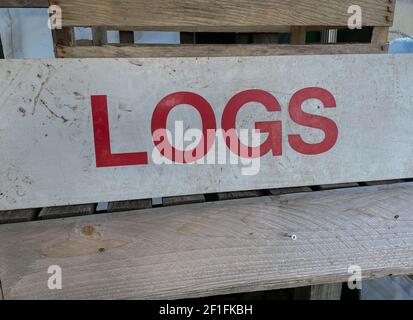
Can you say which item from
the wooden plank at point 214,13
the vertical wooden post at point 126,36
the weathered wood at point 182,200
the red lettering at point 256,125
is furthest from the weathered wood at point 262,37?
the weathered wood at point 182,200

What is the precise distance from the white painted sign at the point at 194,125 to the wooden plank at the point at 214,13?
0.10m

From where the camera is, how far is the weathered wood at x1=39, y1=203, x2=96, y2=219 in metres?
0.97

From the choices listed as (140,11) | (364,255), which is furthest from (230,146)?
(364,255)

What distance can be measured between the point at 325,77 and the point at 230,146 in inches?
13.5

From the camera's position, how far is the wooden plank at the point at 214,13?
904mm

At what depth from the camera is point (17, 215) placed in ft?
3.19

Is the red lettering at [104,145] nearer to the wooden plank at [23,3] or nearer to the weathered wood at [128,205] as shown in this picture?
the weathered wood at [128,205]

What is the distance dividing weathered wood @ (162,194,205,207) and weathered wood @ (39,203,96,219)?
0.68 ft

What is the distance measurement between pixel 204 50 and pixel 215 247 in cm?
56

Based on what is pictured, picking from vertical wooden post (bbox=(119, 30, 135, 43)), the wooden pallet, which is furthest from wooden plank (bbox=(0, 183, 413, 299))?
vertical wooden post (bbox=(119, 30, 135, 43))

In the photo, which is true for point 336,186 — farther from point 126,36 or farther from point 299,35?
point 126,36

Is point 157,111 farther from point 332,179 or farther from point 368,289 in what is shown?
point 368,289

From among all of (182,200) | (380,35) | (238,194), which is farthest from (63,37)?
(380,35)

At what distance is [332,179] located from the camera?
1084mm
